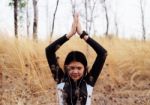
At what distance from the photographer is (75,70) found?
11.4ft

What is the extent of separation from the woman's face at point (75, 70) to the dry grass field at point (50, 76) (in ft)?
7.06

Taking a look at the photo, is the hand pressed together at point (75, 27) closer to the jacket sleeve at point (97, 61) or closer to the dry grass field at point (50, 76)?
the jacket sleeve at point (97, 61)

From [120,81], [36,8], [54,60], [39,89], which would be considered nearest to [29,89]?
[39,89]

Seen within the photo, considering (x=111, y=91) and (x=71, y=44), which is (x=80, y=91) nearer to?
(x=111, y=91)

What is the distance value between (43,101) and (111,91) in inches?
50.1

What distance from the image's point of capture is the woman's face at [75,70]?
11.4 ft

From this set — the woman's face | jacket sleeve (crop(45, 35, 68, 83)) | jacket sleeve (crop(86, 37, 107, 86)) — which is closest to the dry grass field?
jacket sleeve (crop(45, 35, 68, 83))

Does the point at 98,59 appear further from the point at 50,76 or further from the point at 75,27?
the point at 50,76

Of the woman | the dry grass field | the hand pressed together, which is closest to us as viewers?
the woman

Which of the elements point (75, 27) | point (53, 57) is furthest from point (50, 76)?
point (75, 27)

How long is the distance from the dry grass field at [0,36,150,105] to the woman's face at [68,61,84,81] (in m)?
2.15

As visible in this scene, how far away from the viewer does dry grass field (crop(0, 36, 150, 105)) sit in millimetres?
6238

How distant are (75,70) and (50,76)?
3.58 metres

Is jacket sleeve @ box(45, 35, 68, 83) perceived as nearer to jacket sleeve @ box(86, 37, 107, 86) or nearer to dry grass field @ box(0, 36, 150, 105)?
jacket sleeve @ box(86, 37, 107, 86)
